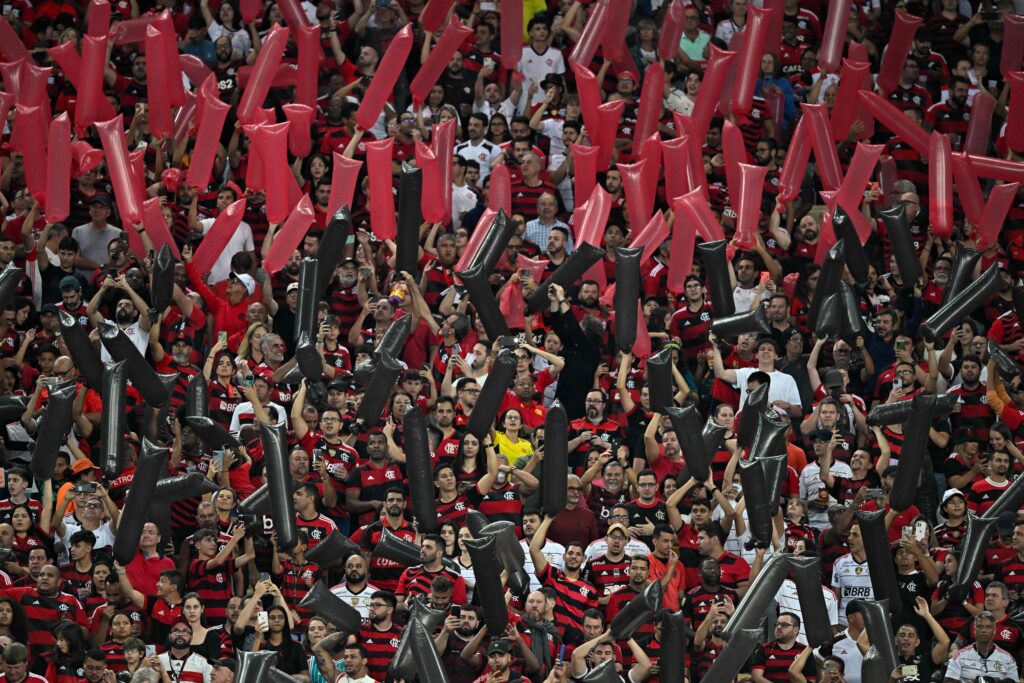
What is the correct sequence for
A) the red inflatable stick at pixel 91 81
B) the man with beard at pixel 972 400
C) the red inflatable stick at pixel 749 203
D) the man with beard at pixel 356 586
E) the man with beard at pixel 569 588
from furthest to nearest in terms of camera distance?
the red inflatable stick at pixel 91 81 → the red inflatable stick at pixel 749 203 → the man with beard at pixel 972 400 → the man with beard at pixel 356 586 → the man with beard at pixel 569 588

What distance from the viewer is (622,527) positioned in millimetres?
12633

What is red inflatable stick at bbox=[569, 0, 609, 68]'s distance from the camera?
A: 16.0 meters

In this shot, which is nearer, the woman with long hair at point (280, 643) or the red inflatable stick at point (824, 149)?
the woman with long hair at point (280, 643)

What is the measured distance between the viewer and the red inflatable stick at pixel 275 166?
1482 cm

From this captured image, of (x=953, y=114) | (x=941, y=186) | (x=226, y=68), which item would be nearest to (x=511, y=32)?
(x=226, y=68)

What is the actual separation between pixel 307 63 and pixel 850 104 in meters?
4.00

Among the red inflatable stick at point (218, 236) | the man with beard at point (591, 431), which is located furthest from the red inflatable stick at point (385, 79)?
the man with beard at point (591, 431)

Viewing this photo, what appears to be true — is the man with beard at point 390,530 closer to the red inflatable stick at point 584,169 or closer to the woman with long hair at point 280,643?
the woman with long hair at point 280,643

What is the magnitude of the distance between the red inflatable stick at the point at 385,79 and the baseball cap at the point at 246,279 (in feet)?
5.23

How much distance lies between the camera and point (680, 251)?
1465 centimetres

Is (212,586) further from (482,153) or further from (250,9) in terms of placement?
(250,9)

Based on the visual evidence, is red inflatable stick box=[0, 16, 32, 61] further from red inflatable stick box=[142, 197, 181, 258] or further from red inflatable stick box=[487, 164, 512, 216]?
red inflatable stick box=[487, 164, 512, 216]

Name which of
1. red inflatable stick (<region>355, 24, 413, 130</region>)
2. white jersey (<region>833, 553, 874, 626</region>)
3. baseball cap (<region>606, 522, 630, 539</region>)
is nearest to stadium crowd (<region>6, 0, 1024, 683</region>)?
white jersey (<region>833, 553, 874, 626</region>)

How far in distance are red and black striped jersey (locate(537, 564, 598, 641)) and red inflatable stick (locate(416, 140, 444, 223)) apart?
3.35m
